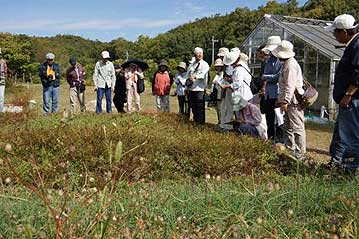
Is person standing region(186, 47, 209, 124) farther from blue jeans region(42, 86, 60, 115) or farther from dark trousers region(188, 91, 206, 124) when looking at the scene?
blue jeans region(42, 86, 60, 115)

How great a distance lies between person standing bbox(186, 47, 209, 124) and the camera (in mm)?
8836

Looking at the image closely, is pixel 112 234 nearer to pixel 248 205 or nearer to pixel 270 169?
pixel 248 205

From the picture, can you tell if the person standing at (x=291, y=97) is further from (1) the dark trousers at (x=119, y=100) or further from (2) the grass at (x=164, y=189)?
(1) the dark trousers at (x=119, y=100)

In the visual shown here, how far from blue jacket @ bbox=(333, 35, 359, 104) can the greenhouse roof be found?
11489 mm

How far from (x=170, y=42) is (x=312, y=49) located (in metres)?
49.9

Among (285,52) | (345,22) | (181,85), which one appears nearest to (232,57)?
(285,52)

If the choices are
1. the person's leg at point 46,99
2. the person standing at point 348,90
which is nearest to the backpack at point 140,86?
the person's leg at point 46,99

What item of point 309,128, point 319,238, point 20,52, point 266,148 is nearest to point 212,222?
point 319,238

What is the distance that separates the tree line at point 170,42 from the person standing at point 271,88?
27.2 m

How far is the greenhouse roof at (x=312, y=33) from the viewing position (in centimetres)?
1584

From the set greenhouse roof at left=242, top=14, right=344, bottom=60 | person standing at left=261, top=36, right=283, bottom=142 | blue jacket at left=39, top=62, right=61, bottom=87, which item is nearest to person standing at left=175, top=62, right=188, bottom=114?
blue jacket at left=39, top=62, right=61, bottom=87

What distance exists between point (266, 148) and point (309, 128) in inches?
262

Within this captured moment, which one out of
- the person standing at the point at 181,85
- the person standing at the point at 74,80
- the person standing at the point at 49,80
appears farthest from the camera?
the person standing at the point at 74,80

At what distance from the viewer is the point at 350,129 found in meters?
4.41
